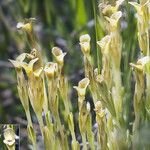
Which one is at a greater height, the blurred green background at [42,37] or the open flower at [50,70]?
the open flower at [50,70]

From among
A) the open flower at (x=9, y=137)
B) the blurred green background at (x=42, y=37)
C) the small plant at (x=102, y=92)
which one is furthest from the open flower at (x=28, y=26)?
the blurred green background at (x=42, y=37)

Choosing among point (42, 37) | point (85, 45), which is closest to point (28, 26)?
point (85, 45)

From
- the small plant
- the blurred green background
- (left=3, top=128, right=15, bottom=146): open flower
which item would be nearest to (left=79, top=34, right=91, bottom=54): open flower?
the small plant

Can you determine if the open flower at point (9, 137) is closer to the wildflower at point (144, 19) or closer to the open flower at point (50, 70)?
the open flower at point (50, 70)

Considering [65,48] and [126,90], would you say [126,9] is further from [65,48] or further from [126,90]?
[65,48]

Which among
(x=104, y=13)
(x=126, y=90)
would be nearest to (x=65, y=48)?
(x=126, y=90)

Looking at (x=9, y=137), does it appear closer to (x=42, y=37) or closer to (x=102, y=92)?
(x=102, y=92)

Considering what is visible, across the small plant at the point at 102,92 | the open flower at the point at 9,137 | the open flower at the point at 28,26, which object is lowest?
the open flower at the point at 9,137

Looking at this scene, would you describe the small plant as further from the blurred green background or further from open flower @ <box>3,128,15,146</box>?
the blurred green background
